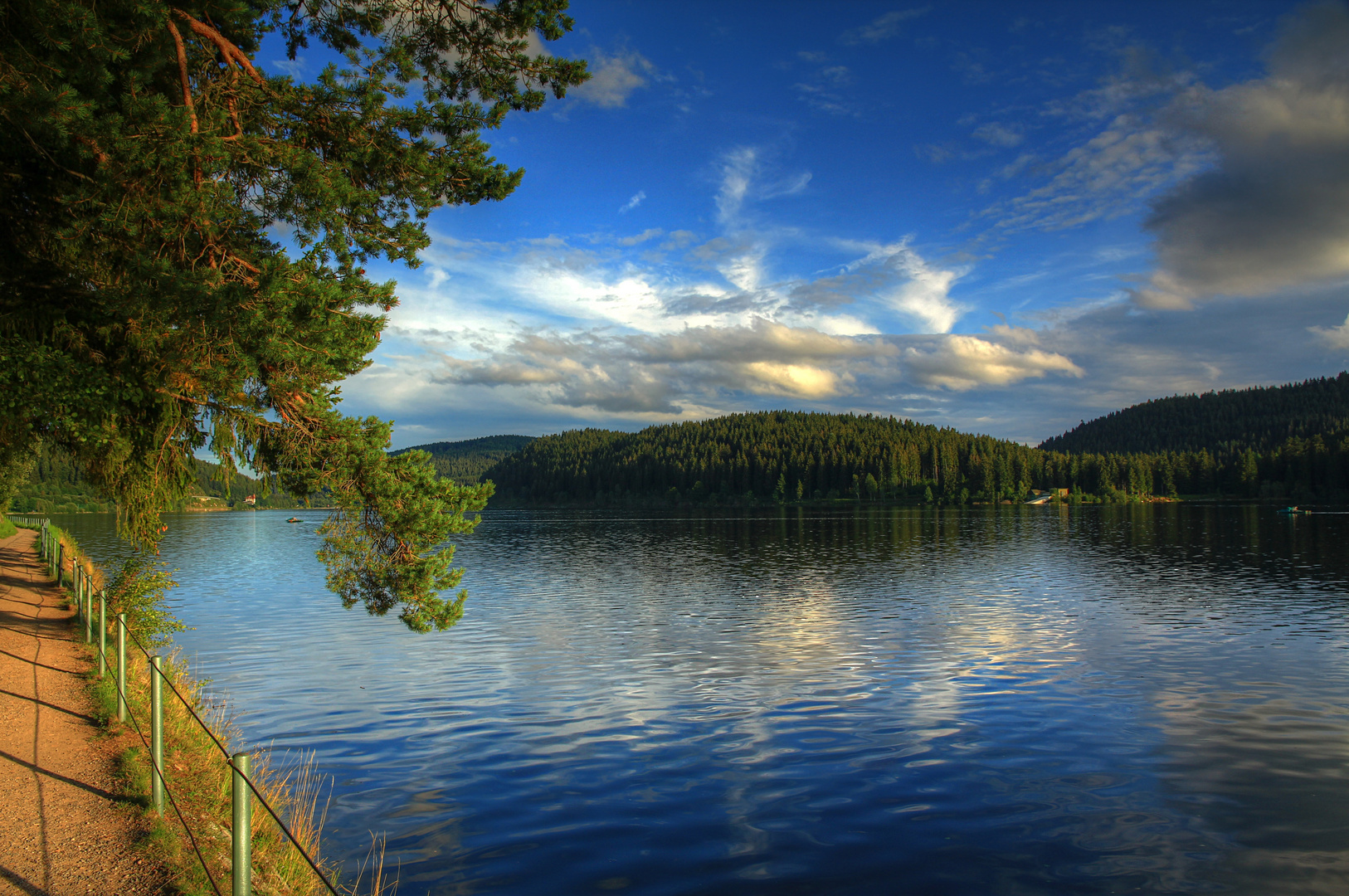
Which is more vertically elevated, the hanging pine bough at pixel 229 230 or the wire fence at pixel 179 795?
the hanging pine bough at pixel 229 230

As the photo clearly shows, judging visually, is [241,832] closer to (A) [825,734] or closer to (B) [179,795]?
(B) [179,795]

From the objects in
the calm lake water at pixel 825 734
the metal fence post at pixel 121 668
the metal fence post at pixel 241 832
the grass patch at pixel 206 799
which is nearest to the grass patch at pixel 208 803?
the grass patch at pixel 206 799

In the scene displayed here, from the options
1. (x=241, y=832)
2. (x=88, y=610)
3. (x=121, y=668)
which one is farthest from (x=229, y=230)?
(x=88, y=610)

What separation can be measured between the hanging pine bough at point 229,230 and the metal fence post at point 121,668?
3.19m

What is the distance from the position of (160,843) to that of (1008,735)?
1422 centimetres

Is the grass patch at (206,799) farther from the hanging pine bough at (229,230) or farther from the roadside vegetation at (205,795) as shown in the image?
the hanging pine bough at (229,230)

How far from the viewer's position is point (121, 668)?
11.3 m

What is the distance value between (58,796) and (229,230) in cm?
803

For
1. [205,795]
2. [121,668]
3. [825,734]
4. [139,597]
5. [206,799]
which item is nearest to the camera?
[206,799]

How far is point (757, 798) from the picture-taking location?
1253 centimetres

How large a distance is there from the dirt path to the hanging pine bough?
3711 millimetres

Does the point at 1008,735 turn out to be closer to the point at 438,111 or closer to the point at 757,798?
the point at 757,798

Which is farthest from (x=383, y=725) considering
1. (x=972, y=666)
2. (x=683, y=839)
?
(x=972, y=666)

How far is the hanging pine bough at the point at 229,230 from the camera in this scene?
1059 centimetres
